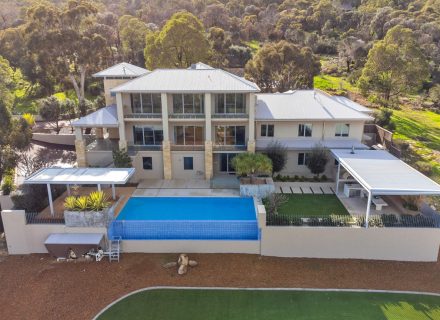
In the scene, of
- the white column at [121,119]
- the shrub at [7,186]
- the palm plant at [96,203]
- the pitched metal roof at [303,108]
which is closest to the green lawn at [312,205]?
the pitched metal roof at [303,108]

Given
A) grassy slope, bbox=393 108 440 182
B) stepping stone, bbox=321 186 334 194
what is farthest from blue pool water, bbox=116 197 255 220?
grassy slope, bbox=393 108 440 182

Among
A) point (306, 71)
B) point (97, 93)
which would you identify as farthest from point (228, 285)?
point (97, 93)

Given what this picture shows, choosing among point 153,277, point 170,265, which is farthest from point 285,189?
point 153,277

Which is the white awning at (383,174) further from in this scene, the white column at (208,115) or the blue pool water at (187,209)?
the white column at (208,115)

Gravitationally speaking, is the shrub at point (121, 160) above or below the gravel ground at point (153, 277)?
above

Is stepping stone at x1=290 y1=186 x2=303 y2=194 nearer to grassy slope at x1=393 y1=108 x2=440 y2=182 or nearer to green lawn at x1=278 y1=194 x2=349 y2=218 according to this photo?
green lawn at x1=278 y1=194 x2=349 y2=218
